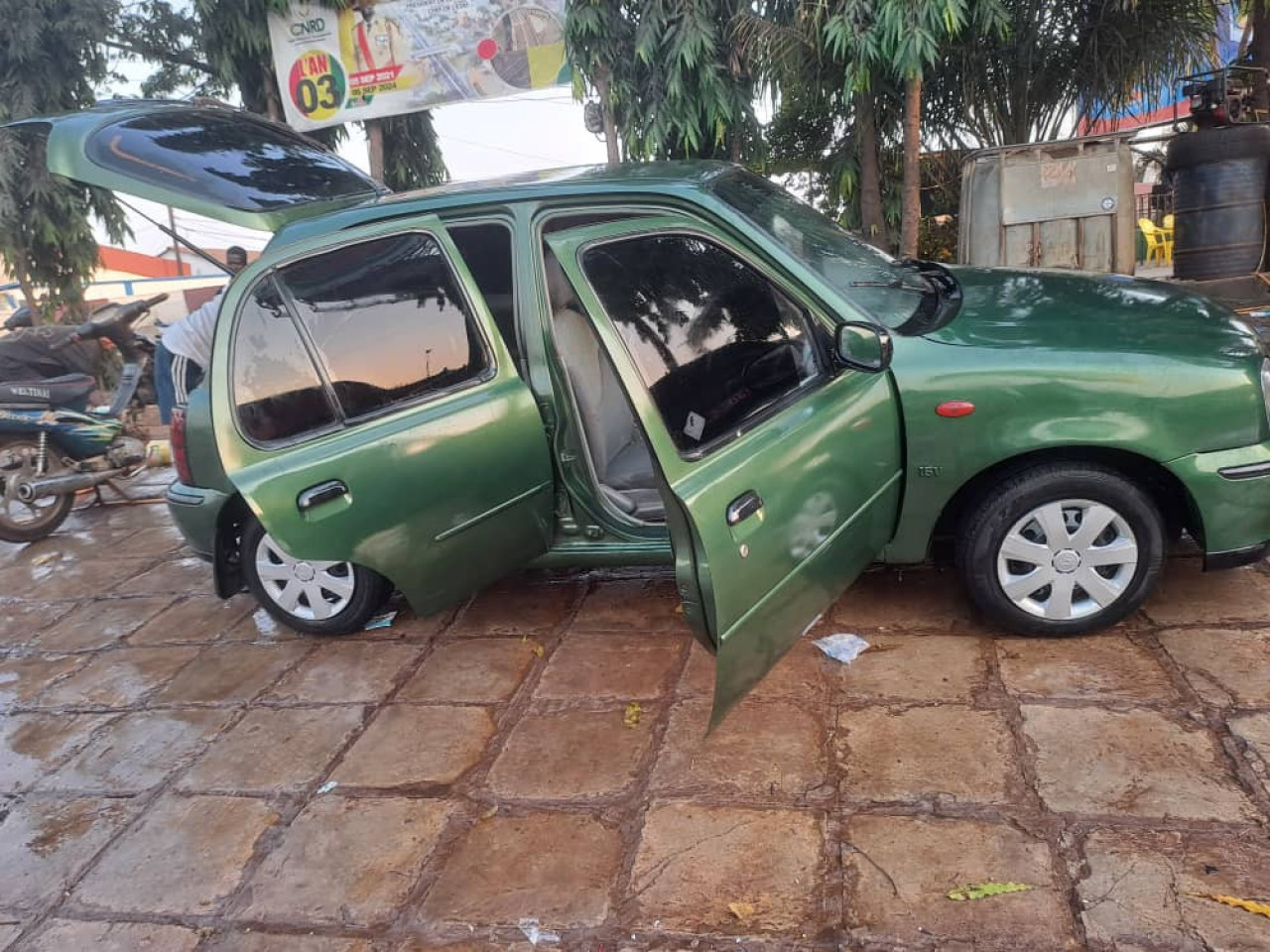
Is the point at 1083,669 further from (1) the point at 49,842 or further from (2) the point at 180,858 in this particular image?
(1) the point at 49,842

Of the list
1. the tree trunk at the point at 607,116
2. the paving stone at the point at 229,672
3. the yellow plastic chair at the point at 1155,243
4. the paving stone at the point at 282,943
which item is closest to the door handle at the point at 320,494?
the paving stone at the point at 229,672

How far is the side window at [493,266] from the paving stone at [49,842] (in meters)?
2.09

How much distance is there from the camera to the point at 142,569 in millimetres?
5188

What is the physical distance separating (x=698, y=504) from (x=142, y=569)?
13.9ft

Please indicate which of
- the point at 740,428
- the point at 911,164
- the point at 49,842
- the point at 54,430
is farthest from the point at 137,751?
the point at 911,164

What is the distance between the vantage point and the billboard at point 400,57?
8.23 m

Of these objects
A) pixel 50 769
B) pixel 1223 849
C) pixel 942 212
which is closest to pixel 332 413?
pixel 50 769

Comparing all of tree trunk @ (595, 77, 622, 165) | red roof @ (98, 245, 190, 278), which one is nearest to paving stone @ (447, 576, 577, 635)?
tree trunk @ (595, 77, 622, 165)

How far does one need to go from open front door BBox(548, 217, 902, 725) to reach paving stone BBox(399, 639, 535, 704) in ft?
4.02

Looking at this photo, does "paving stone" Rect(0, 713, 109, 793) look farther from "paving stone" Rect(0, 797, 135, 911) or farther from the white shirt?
the white shirt

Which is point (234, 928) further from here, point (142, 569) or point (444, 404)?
point (142, 569)

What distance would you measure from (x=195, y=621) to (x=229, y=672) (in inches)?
29.1

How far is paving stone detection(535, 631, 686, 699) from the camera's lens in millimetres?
3225

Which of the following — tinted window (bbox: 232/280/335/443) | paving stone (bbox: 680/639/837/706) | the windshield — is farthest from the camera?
tinted window (bbox: 232/280/335/443)
